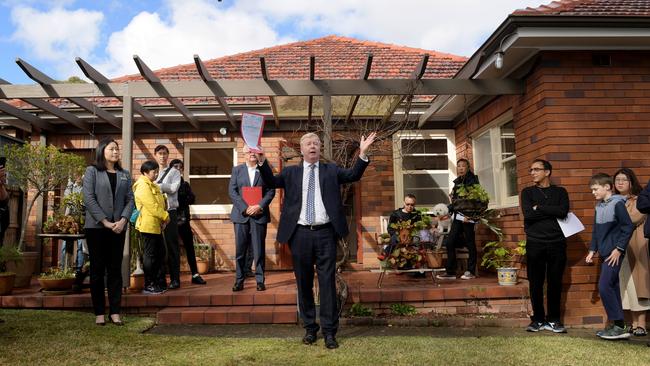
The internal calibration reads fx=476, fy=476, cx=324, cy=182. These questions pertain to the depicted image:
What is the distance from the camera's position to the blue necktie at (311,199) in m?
3.96

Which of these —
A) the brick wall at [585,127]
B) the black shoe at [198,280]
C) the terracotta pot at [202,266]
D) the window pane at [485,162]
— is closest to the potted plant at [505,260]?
the brick wall at [585,127]

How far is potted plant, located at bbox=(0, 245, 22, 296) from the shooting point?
18.6 ft

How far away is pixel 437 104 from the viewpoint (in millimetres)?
7723

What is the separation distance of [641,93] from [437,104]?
287 cm

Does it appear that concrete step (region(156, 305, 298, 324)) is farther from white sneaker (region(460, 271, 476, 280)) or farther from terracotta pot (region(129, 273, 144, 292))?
white sneaker (region(460, 271, 476, 280))

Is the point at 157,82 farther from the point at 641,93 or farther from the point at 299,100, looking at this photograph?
the point at 641,93

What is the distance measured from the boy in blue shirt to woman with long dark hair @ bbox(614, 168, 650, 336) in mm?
130

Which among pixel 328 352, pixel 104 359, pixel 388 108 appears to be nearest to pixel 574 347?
pixel 328 352

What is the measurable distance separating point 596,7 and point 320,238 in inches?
188

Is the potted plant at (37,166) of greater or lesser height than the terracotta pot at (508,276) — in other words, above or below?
above

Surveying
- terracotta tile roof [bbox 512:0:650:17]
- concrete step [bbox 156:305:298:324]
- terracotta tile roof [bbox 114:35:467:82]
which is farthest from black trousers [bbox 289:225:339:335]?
terracotta tile roof [bbox 114:35:467:82]

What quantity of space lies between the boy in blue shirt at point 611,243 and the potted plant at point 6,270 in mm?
6493

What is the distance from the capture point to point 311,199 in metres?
3.99

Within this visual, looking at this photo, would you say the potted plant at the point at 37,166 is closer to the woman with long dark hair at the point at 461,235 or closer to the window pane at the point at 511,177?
the woman with long dark hair at the point at 461,235
